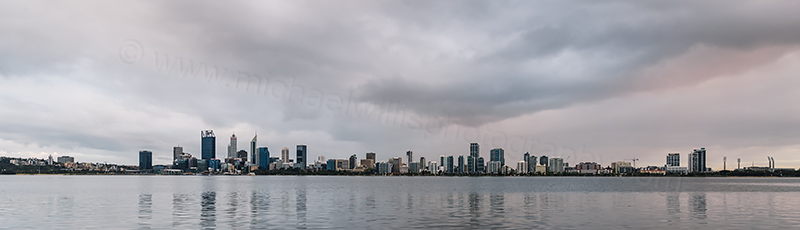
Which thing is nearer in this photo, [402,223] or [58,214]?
[402,223]

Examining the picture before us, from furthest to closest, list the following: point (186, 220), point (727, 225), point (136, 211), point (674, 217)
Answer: point (136, 211) < point (674, 217) < point (186, 220) < point (727, 225)

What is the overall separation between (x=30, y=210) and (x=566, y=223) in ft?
238

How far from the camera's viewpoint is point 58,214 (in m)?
73.8

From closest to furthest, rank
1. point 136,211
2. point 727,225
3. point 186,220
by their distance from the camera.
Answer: point 727,225, point 186,220, point 136,211

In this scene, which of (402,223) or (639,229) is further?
(402,223)

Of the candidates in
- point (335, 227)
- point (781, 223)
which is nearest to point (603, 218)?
point (781, 223)

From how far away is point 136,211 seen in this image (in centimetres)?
7994

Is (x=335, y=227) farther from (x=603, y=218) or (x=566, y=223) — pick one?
(x=603, y=218)

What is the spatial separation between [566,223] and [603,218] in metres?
8.77

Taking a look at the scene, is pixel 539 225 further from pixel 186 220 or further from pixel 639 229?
pixel 186 220

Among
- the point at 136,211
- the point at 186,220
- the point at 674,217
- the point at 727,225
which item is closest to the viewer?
the point at 727,225

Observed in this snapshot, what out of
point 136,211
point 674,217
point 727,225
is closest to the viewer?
point 727,225

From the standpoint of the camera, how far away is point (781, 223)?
212 ft

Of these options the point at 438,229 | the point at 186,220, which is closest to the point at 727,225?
the point at 438,229
